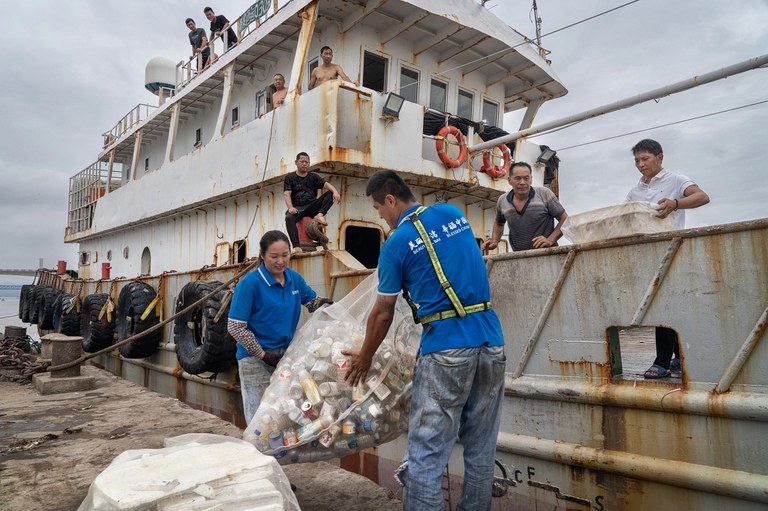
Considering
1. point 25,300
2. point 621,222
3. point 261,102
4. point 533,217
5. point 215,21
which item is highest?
point 215,21

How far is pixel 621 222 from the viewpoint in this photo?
3.38m

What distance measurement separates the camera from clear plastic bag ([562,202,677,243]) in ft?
11.0

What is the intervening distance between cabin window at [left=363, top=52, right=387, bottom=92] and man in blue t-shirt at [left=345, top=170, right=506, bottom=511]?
6281 mm

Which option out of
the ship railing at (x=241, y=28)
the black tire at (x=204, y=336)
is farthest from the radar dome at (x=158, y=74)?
the black tire at (x=204, y=336)

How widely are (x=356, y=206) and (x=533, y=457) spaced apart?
4.61 m

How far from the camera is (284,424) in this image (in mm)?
2799

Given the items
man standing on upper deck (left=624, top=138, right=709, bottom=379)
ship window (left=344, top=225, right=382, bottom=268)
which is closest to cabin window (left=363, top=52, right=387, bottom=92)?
ship window (left=344, top=225, right=382, bottom=268)

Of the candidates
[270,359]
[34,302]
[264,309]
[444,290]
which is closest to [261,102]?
[264,309]

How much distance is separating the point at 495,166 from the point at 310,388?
21.2 ft

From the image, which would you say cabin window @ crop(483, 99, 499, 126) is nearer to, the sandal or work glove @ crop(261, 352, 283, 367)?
the sandal

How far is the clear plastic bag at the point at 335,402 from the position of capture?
8.84ft

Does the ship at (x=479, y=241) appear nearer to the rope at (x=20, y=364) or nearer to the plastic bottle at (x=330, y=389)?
the plastic bottle at (x=330, y=389)

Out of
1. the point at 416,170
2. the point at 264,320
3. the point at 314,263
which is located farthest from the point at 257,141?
the point at 264,320

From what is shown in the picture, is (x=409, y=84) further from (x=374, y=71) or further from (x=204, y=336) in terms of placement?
(x=204, y=336)
